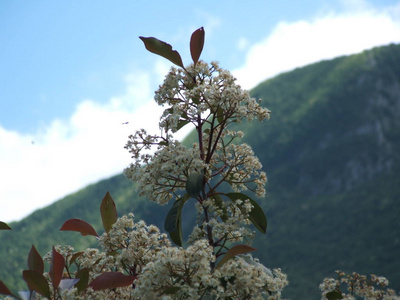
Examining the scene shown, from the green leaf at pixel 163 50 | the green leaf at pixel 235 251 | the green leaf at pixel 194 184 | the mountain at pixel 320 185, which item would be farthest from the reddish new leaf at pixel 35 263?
the mountain at pixel 320 185

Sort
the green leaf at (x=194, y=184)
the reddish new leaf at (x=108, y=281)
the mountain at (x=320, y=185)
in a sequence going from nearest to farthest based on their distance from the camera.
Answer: the reddish new leaf at (x=108, y=281) < the green leaf at (x=194, y=184) < the mountain at (x=320, y=185)

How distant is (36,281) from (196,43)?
1795 mm

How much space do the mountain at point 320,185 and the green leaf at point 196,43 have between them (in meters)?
31.7

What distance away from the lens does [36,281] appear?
2885mm

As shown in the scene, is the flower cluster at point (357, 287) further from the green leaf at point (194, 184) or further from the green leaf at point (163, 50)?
the green leaf at point (163, 50)

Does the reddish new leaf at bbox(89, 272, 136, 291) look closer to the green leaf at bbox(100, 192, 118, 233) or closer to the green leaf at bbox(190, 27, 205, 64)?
the green leaf at bbox(100, 192, 118, 233)

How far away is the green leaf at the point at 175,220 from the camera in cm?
335

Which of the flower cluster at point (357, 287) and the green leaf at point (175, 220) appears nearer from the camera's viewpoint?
the flower cluster at point (357, 287)

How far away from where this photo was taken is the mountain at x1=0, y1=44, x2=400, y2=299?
151 feet

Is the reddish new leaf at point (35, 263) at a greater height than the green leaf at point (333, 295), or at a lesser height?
greater

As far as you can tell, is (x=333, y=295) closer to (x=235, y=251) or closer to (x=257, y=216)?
(x=257, y=216)

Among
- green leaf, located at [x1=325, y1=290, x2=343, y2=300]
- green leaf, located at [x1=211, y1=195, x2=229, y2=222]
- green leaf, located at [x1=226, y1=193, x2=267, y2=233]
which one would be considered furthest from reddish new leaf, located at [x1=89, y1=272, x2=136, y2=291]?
green leaf, located at [x1=325, y1=290, x2=343, y2=300]

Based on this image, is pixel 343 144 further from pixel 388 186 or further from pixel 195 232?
pixel 195 232

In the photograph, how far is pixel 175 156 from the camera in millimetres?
3086
